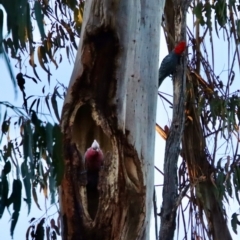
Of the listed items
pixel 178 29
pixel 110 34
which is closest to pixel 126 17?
pixel 110 34

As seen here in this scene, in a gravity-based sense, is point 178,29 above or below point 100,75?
above

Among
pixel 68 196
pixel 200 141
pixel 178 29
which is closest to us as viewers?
pixel 68 196

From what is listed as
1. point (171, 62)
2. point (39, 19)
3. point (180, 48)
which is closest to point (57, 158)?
point (39, 19)

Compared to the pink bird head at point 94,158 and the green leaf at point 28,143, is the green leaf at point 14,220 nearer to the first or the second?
the green leaf at point 28,143

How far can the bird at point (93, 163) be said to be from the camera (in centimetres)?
178

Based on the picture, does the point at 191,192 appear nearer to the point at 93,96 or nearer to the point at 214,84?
the point at 214,84

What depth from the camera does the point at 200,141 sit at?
3.03 metres

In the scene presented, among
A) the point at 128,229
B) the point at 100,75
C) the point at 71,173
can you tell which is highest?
the point at 100,75

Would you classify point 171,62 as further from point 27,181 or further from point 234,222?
point 27,181

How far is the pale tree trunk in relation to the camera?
1759 millimetres

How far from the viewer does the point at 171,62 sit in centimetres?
280

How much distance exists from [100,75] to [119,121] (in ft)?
0.43

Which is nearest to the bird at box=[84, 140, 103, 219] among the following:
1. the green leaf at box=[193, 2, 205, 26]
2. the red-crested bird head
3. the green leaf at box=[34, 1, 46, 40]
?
the green leaf at box=[34, 1, 46, 40]

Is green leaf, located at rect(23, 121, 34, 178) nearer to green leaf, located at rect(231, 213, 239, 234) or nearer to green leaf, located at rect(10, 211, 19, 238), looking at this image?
green leaf, located at rect(10, 211, 19, 238)
